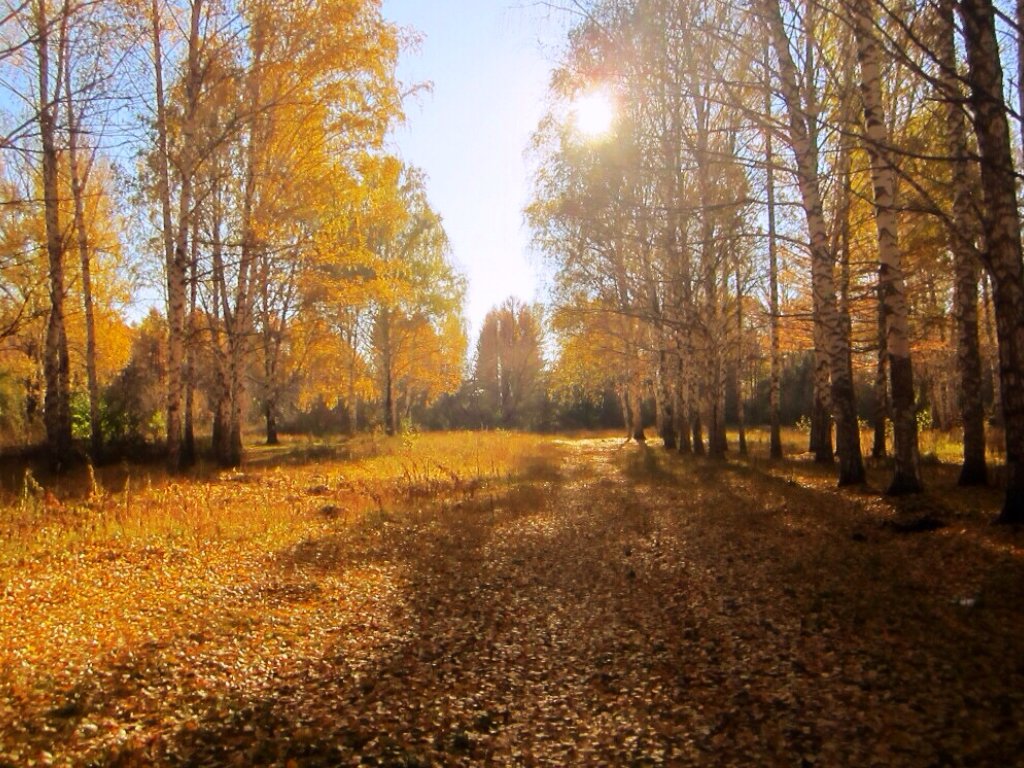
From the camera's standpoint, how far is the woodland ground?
3.46m

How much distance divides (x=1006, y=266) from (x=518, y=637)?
19.4 feet

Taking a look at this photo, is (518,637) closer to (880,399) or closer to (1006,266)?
(1006,266)

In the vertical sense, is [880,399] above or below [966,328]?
below

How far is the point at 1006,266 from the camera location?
666 cm

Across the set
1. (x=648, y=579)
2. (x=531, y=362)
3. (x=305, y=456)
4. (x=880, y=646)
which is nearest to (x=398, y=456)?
(x=305, y=456)

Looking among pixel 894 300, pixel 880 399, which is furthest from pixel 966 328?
pixel 880 399

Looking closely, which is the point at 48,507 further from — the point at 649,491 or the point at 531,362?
the point at 531,362

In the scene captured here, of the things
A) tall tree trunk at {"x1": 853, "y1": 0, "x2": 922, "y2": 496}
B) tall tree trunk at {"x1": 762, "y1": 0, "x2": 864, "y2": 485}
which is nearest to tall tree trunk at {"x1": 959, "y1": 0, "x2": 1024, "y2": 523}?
tall tree trunk at {"x1": 853, "y1": 0, "x2": 922, "y2": 496}

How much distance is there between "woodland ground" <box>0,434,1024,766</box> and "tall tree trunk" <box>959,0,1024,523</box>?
0.78 meters

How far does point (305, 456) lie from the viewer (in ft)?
A: 64.0

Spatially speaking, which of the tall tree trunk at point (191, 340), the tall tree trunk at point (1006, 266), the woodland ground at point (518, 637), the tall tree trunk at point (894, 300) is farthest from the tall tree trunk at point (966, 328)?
the tall tree trunk at point (191, 340)

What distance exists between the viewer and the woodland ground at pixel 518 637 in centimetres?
346

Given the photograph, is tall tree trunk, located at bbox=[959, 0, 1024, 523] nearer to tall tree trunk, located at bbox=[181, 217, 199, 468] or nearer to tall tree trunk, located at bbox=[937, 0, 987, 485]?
tall tree trunk, located at bbox=[937, 0, 987, 485]

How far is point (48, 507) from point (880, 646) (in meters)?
9.94
